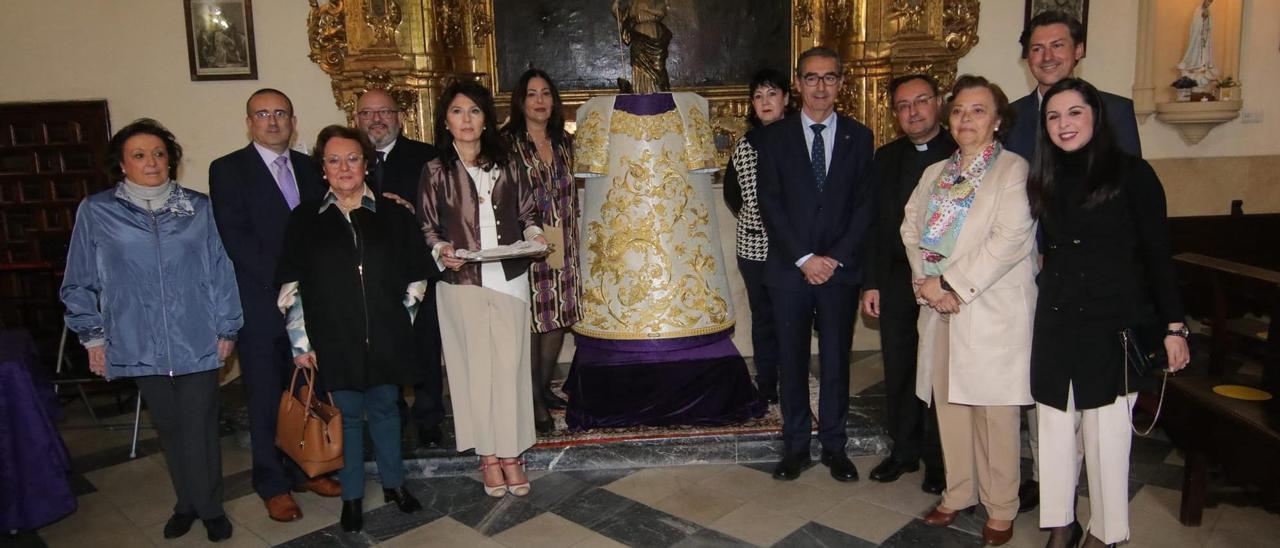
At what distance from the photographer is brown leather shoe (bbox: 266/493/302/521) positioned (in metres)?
3.25

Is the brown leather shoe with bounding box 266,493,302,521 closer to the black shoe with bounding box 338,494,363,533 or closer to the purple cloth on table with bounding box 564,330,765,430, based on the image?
the black shoe with bounding box 338,494,363,533

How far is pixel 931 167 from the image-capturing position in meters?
2.94

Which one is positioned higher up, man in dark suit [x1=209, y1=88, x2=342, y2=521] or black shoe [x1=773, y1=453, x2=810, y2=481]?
man in dark suit [x1=209, y1=88, x2=342, y2=521]

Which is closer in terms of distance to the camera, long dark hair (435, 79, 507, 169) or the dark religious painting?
long dark hair (435, 79, 507, 169)

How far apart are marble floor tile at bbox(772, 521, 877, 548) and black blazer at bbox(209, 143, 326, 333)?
2032 mm

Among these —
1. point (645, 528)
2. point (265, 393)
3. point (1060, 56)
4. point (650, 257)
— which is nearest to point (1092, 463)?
point (1060, 56)

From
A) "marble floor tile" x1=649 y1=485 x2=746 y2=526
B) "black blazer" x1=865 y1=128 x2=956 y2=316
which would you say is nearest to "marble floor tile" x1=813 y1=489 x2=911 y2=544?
"marble floor tile" x1=649 y1=485 x2=746 y2=526

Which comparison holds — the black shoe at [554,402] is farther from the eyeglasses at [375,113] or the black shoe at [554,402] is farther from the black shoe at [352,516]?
the eyeglasses at [375,113]

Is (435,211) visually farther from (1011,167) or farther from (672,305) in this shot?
(1011,167)

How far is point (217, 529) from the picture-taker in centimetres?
312

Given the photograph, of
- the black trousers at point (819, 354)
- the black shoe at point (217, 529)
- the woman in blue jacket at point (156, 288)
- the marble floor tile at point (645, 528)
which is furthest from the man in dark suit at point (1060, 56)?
the black shoe at point (217, 529)

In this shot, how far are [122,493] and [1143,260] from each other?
4053 mm

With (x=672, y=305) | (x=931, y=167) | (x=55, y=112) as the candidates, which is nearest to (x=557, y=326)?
(x=672, y=305)

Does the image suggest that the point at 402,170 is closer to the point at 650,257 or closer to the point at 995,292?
the point at 650,257
